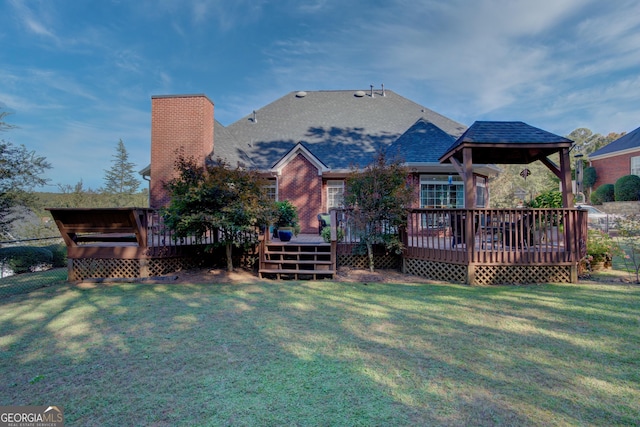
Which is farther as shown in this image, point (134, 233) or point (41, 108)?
point (41, 108)

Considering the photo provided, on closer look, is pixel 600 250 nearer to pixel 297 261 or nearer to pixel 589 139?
pixel 297 261

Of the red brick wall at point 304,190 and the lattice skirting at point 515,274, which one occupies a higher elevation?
the red brick wall at point 304,190

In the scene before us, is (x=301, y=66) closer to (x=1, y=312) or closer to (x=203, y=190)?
(x=203, y=190)

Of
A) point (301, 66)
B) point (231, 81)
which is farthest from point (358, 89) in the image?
point (231, 81)

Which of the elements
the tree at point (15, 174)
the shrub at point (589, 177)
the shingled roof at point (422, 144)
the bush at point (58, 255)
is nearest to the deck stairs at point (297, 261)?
the shingled roof at point (422, 144)

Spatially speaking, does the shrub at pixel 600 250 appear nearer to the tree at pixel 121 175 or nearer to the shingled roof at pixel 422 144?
the shingled roof at pixel 422 144

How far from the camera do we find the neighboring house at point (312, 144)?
12.9 metres

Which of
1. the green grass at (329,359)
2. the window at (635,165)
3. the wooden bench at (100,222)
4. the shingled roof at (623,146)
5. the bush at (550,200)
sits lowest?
the green grass at (329,359)

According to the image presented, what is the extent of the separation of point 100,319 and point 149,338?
142cm

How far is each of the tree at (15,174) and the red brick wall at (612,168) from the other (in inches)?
1410

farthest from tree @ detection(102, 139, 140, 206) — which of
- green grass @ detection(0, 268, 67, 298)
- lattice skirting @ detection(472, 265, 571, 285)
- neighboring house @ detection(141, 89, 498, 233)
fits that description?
lattice skirting @ detection(472, 265, 571, 285)

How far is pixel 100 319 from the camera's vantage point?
4797 millimetres

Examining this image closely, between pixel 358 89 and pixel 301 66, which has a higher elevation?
pixel 301 66

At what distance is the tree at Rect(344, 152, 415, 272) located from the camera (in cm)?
767
